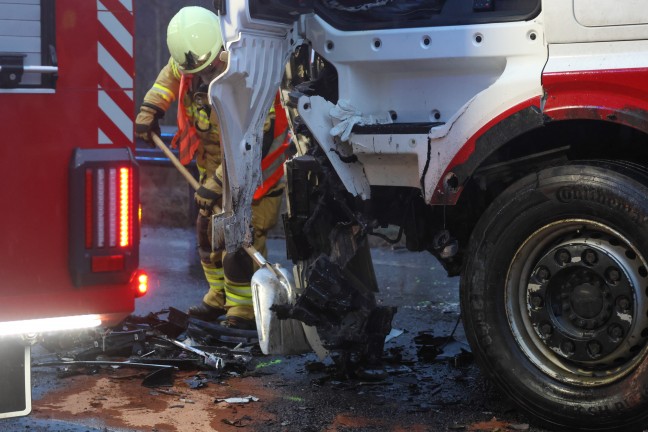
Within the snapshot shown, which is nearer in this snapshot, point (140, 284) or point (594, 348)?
point (140, 284)

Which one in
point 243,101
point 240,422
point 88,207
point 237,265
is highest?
point 243,101

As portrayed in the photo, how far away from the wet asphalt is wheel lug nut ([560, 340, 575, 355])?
1.13ft

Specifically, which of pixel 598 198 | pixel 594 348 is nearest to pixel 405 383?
pixel 594 348

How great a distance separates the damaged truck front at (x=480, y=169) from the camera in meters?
4.58

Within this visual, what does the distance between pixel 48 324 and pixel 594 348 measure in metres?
→ 2.02

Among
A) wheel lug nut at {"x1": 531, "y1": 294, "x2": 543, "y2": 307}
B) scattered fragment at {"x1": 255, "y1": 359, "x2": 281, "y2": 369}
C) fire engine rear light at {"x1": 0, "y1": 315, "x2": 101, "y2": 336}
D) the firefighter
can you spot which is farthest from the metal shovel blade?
fire engine rear light at {"x1": 0, "y1": 315, "x2": 101, "y2": 336}

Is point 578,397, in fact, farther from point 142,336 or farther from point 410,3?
point 142,336

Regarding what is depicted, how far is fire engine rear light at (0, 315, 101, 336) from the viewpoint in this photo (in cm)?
416

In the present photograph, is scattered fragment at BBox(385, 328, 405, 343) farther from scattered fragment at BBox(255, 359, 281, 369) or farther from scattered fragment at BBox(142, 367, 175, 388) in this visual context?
scattered fragment at BBox(142, 367, 175, 388)

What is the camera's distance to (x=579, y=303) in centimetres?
468

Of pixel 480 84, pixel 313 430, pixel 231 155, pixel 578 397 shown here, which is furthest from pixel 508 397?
pixel 231 155

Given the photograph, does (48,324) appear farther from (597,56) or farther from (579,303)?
(597,56)

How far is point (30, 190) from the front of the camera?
4172mm

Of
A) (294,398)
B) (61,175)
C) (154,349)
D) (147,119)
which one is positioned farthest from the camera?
(147,119)
